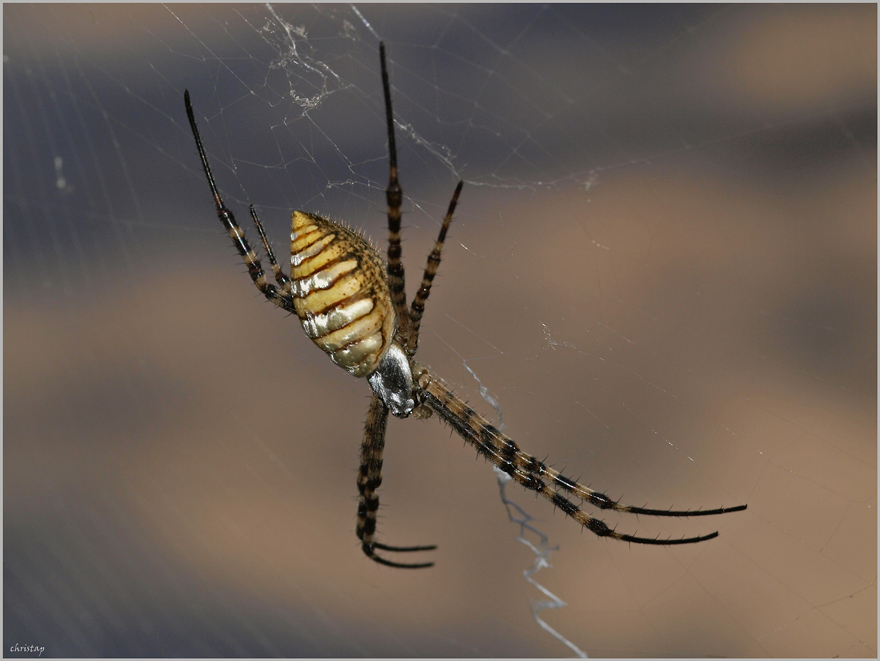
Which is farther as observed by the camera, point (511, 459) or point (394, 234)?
point (511, 459)

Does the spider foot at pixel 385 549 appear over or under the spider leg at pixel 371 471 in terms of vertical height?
under

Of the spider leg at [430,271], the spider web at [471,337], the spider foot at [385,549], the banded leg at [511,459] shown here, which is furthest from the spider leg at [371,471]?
the spider web at [471,337]

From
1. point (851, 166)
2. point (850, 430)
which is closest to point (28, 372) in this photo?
point (850, 430)

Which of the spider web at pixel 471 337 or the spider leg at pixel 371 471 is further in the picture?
the spider web at pixel 471 337

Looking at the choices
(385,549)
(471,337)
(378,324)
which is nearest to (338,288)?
(378,324)

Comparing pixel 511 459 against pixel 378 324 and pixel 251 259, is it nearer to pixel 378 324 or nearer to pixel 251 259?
pixel 378 324

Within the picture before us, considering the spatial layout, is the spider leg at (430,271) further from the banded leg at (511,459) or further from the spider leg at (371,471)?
the spider leg at (371,471)

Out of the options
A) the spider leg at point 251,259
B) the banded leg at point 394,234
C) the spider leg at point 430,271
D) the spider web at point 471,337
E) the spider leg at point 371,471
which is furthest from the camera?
the spider web at point 471,337
